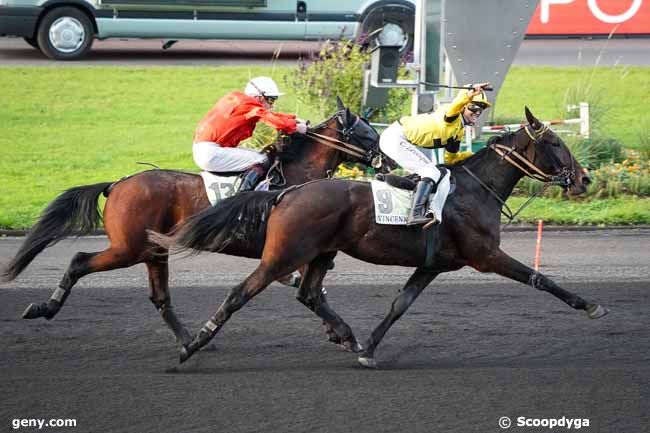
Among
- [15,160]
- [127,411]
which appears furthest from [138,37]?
[127,411]

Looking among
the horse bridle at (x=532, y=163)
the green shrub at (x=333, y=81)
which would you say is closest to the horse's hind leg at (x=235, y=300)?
the horse bridle at (x=532, y=163)

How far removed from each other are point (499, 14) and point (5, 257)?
22.2ft

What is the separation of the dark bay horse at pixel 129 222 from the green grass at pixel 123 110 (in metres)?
5.66

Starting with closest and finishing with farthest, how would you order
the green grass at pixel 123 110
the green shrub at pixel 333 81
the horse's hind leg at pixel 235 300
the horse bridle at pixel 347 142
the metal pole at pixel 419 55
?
1. the horse's hind leg at pixel 235 300
2. the horse bridle at pixel 347 142
3. the metal pole at pixel 419 55
4. the green shrub at pixel 333 81
5. the green grass at pixel 123 110

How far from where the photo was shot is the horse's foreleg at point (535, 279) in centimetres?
759

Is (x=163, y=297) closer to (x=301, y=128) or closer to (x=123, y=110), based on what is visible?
(x=301, y=128)

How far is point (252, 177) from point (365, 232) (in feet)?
4.41

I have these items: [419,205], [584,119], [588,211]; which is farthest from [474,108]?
[584,119]

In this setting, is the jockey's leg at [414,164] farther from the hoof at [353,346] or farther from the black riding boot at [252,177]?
the black riding boot at [252,177]

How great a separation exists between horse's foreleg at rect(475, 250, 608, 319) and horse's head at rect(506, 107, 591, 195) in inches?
29.5

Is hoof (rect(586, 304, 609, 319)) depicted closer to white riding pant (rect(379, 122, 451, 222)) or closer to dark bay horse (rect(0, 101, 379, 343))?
white riding pant (rect(379, 122, 451, 222))

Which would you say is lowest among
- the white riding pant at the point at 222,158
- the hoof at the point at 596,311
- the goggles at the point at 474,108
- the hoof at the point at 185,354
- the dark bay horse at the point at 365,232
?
the hoof at the point at 185,354

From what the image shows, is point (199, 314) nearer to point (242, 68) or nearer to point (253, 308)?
point (253, 308)

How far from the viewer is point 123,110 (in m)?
18.6
